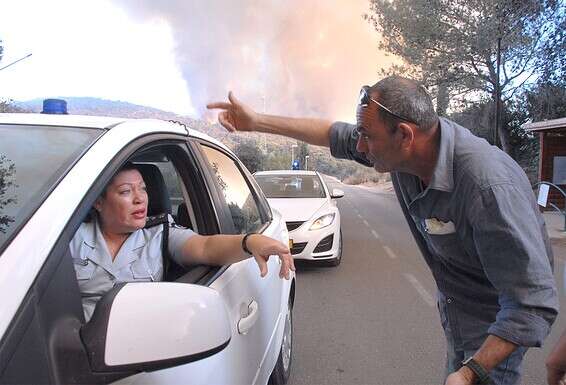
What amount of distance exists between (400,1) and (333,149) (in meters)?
24.1

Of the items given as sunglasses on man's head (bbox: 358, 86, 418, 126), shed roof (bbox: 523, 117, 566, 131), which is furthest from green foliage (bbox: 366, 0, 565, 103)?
sunglasses on man's head (bbox: 358, 86, 418, 126)

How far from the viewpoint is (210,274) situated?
6.66 ft

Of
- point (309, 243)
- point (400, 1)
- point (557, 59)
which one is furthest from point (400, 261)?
point (400, 1)

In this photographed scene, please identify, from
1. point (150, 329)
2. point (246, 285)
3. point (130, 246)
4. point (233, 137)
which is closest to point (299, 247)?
point (246, 285)

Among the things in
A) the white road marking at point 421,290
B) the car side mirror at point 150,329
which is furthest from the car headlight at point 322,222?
the car side mirror at point 150,329

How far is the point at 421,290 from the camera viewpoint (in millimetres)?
6277

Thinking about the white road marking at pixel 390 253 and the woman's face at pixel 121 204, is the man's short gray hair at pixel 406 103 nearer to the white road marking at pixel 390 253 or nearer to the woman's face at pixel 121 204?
the woman's face at pixel 121 204

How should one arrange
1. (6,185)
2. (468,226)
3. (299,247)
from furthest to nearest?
1. (299,247)
2. (468,226)
3. (6,185)

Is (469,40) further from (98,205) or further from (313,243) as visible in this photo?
(98,205)

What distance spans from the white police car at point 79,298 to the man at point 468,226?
778 millimetres

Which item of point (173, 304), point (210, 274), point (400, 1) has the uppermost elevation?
point (400, 1)

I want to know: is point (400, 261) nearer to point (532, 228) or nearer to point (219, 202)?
point (219, 202)

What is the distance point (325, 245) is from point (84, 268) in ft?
18.0

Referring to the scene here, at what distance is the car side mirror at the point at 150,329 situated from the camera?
1.07m
